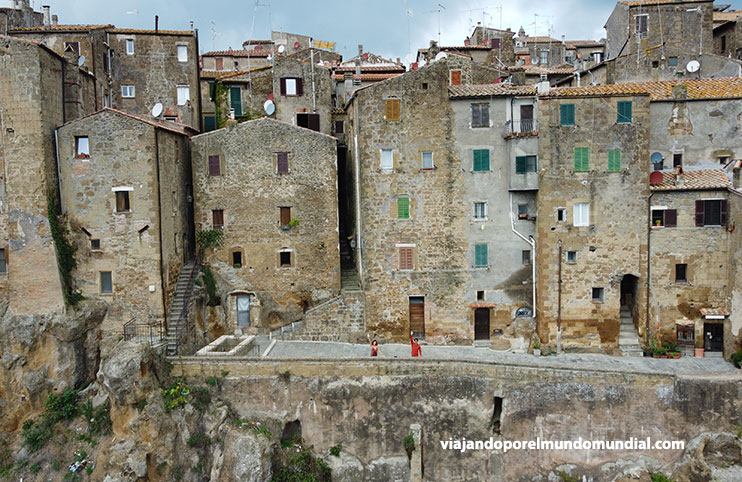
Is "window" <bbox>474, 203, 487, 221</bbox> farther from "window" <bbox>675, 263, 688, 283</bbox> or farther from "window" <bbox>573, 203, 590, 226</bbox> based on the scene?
"window" <bbox>675, 263, 688, 283</bbox>

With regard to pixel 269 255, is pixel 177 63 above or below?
above

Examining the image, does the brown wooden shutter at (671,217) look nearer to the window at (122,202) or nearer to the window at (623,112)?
the window at (623,112)

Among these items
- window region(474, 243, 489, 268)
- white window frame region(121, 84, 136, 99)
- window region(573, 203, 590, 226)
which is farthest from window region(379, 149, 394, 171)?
white window frame region(121, 84, 136, 99)

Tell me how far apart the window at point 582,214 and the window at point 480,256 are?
432cm

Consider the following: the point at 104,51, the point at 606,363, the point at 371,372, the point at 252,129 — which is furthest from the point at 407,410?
the point at 104,51

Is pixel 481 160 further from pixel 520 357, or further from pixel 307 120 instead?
pixel 307 120

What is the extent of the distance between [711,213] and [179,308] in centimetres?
2412

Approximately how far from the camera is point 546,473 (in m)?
23.0

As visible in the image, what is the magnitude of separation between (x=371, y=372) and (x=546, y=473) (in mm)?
7862

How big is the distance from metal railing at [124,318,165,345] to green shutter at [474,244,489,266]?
48.5 feet

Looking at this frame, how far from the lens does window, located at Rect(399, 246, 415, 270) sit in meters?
28.4

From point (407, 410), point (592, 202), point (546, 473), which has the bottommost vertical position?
point (546, 473)

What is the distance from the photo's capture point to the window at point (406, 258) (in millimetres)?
28438

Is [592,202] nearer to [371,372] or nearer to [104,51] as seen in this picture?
[371,372]
